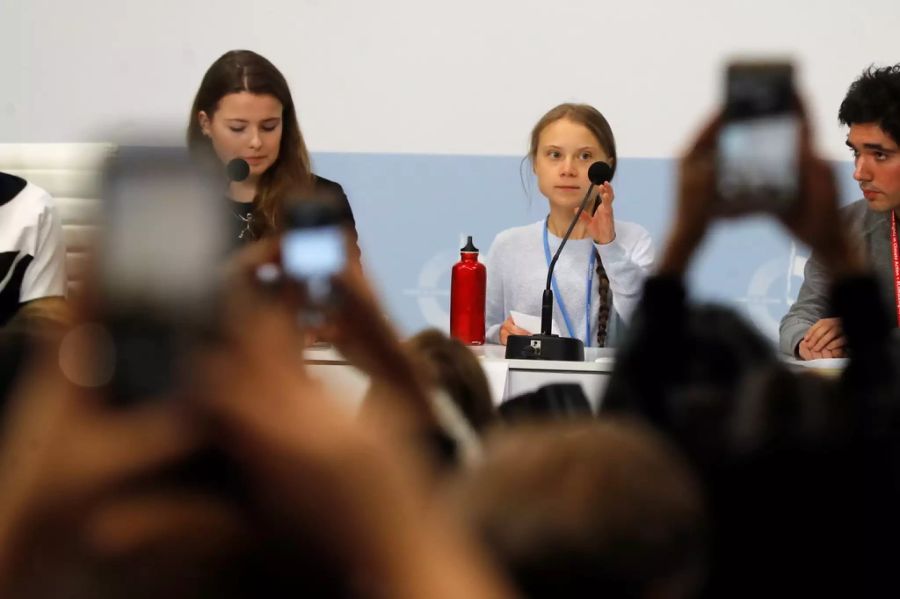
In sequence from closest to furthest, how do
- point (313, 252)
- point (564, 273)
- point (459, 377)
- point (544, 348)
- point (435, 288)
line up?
point (313, 252) < point (459, 377) < point (544, 348) < point (564, 273) < point (435, 288)

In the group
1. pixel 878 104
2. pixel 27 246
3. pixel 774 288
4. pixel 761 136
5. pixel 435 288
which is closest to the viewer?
pixel 761 136

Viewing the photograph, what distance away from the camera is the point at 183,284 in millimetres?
478

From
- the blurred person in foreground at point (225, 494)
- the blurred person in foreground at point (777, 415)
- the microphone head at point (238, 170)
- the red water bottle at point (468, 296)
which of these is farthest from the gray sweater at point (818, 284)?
the blurred person in foreground at point (225, 494)

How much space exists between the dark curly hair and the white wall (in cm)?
106

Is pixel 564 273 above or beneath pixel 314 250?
above

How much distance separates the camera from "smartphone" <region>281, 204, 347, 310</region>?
646 mm

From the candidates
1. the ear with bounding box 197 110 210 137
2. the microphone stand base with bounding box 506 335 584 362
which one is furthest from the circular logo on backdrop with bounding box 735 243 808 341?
the ear with bounding box 197 110 210 137

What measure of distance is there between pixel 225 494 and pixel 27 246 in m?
1.93

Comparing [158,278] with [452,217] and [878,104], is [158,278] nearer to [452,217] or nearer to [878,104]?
[878,104]

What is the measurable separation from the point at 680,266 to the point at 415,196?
3150 millimetres

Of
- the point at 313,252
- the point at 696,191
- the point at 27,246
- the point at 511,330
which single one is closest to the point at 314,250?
the point at 313,252

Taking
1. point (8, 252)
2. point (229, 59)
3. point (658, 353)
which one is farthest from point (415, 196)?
point (658, 353)

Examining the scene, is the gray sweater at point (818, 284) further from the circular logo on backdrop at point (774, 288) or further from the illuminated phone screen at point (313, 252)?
the illuminated phone screen at point (313, 252)

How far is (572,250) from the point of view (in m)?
3.48
